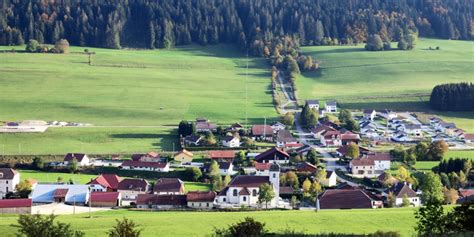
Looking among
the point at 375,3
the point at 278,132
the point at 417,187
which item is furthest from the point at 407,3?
the point at 417,187

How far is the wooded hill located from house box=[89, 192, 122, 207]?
178 ft

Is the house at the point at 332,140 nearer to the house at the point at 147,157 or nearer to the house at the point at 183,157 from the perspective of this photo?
the house at the point at 183,157

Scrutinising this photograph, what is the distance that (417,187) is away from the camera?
39.0 m

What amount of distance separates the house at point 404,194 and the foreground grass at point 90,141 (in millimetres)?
16572

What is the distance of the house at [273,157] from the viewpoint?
44719mm

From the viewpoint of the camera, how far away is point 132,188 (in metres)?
38.5

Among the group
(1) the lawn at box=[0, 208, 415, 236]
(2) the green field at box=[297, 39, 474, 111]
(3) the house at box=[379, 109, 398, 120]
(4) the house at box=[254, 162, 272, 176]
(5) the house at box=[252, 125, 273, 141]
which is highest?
(2) the green field at box=[297, 39, 474, 111]

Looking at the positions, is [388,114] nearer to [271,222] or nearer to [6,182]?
[6,182]

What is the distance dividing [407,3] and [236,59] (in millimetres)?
32259

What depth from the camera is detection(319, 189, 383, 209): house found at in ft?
113

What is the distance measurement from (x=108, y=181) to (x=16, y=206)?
6.31 meters

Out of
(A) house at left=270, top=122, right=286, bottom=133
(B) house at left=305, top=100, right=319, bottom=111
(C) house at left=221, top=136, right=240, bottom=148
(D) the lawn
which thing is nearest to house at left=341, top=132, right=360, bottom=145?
(A) house at left=270, top=122, right=286, bottom=133

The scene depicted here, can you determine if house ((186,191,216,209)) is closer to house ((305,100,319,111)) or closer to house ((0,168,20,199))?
house ((0,168,20,199))

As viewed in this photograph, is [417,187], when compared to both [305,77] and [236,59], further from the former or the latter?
[236,59]
